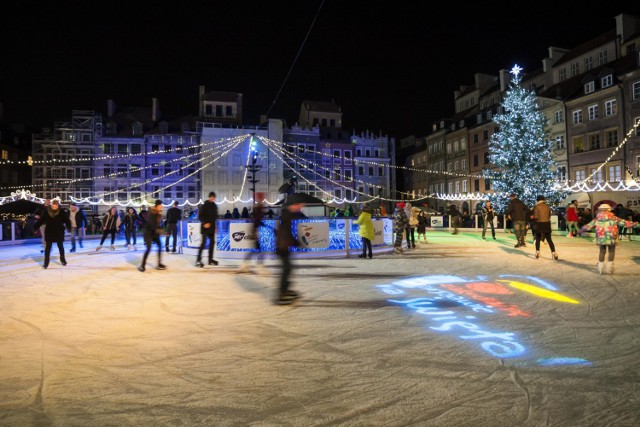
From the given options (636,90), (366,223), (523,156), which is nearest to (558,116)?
(636,90)

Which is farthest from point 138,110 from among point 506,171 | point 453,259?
point 453,259

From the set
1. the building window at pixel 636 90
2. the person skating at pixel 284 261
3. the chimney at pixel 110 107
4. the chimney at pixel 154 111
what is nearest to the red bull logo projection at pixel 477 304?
the person skating at pixel 284 261

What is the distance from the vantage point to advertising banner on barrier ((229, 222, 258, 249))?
48.1ft

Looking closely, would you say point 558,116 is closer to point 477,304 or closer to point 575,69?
point 575,69

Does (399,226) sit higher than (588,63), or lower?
lower

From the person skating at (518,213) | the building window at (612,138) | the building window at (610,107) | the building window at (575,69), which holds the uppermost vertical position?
the building window at (575,69)

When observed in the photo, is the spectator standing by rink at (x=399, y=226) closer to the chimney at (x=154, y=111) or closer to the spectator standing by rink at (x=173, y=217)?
the spectator standing by rink at (x=173, y=217)

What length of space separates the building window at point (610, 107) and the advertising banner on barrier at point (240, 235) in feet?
104

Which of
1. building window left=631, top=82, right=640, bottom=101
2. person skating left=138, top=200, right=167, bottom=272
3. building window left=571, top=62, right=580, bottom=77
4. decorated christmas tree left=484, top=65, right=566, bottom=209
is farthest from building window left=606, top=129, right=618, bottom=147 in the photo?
person skating left=138, top=200, right=167, bottom=272

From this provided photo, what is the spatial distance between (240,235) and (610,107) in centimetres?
3235

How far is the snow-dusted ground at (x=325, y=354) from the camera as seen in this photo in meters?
3.16

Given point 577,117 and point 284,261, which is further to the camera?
point 577,117

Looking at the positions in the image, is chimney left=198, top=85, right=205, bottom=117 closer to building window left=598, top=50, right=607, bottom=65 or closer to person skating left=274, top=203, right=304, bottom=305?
building window left=598, top=50, right=607, bottom=65

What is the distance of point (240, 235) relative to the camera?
14.8 m
